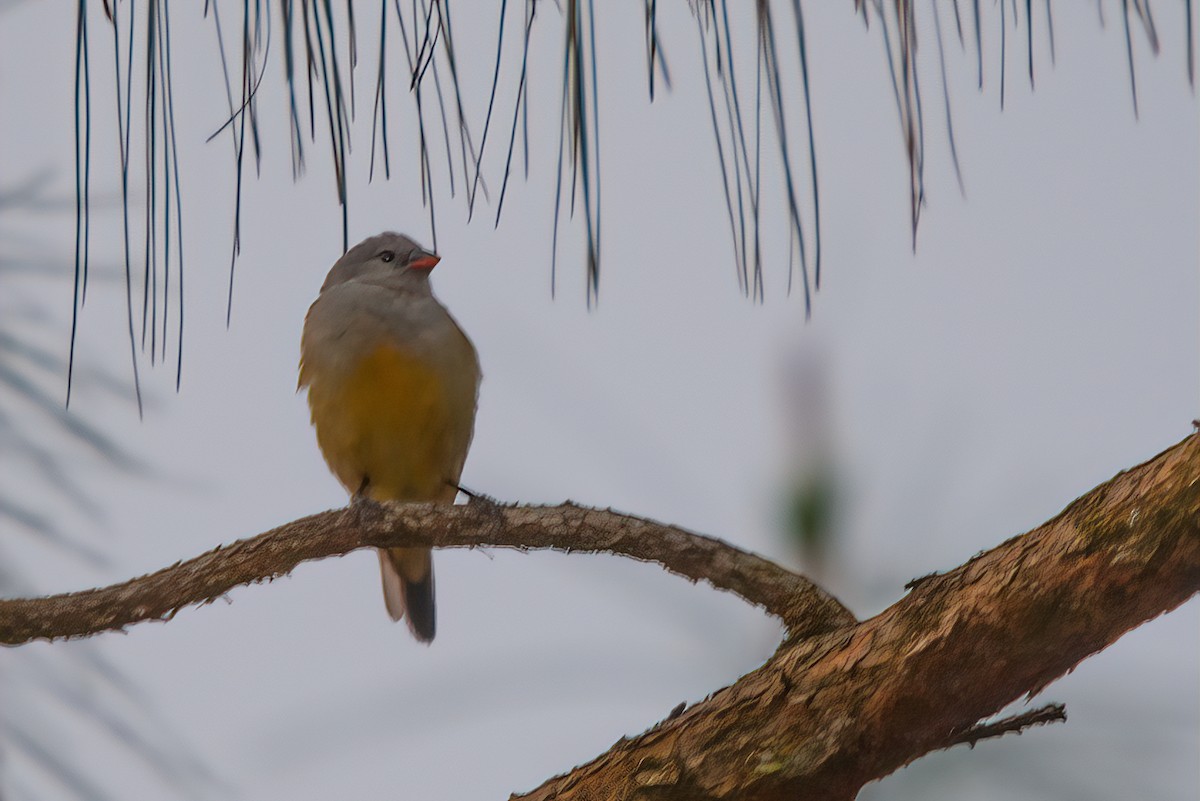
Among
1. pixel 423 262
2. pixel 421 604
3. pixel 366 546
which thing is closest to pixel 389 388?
pixel 423 262

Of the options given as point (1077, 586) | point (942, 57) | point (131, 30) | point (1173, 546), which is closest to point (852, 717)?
point (1077, 586)

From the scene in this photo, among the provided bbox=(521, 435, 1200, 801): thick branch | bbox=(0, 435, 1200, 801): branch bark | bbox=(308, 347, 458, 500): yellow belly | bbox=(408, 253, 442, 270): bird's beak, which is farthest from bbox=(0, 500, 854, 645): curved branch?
bbox=(408, 253, 442, 270): bird's beak

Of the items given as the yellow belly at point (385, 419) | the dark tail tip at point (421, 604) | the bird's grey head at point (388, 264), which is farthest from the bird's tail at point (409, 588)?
the bird's grey head at point (388, 264)

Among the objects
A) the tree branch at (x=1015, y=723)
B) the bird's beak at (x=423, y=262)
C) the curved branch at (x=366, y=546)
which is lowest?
the tree branch at (x=1015, y=723)

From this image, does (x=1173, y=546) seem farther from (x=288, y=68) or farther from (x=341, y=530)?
(x=341, y=530)

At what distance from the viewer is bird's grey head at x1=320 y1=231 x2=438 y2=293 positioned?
13.7 ft

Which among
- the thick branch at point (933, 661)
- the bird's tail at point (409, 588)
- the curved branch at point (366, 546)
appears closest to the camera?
the thick branch at point (933, 661)

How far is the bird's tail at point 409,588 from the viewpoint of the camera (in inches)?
164

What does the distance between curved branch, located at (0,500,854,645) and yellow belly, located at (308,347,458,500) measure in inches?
55.8

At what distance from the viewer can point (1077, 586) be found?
146cm

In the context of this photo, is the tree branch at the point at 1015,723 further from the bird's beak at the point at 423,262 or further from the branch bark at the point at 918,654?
the bird's beak at the point at 423,262

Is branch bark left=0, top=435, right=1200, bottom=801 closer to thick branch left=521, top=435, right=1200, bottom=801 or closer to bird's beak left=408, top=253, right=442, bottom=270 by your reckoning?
thick branch left=521, top=435, right=1200, bottom=801

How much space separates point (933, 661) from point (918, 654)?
19 mm

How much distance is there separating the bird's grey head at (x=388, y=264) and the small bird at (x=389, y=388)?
0.07 meters
